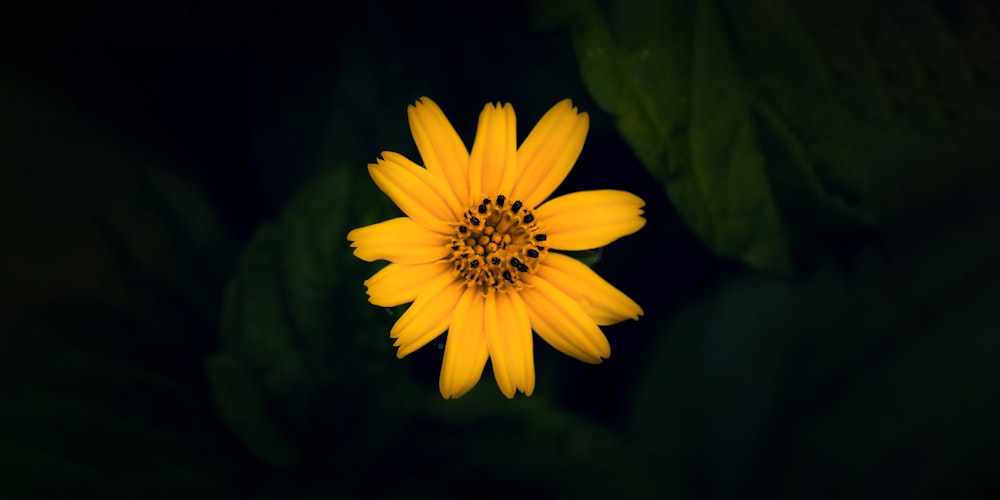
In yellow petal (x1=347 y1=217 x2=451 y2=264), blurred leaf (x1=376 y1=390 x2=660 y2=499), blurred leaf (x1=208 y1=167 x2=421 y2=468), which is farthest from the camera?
blurred leaf (x1=376 y1=390 x2=660 y2=499)

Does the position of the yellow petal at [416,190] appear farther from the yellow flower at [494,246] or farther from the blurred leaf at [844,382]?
the blurred leaf at [844,382]

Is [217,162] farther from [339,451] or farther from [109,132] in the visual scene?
[339,451]

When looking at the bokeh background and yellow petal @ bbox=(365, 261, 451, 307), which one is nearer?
yellow petal @ bbox=(365, 261, 451, 307)

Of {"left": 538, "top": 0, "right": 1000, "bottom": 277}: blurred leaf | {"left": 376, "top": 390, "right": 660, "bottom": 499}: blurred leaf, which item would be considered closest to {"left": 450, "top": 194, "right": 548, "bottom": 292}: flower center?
{"left": 538, "top": 0, "right": 1000, "bottom": 277}: blurred leaf

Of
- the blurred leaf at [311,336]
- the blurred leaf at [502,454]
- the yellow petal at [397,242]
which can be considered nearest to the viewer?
the yellow petal at [397,242]

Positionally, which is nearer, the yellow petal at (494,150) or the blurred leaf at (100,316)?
the yellow petal at (494,150)

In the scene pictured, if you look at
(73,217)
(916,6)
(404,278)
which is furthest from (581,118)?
(73,217)

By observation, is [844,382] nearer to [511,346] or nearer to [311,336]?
[511,346]

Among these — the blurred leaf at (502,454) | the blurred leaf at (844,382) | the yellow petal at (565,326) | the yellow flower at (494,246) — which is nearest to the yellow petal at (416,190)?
the yellow flower at (494,246)

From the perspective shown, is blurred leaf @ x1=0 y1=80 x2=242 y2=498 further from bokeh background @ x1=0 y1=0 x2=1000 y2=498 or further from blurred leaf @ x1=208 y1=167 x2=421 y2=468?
blurred leaf @ x1=208 y1=167 x2=421 y2=468
